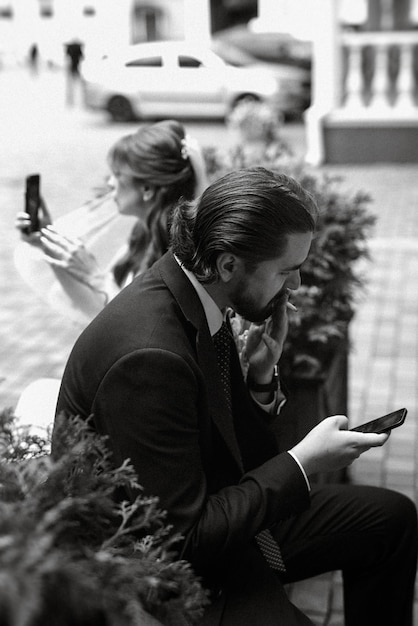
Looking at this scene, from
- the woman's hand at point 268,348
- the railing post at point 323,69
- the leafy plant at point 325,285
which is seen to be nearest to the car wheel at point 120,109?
the railing post at point 323,69

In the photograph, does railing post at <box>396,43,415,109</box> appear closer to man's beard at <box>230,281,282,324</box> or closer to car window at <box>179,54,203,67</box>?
car window at <box>179,54,203,67</box>

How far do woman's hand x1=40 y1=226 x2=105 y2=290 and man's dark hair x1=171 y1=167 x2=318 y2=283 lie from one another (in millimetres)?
1377

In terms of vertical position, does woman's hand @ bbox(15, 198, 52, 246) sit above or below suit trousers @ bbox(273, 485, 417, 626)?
above

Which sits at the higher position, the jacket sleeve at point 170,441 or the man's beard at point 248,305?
the man's beard at point 248,305

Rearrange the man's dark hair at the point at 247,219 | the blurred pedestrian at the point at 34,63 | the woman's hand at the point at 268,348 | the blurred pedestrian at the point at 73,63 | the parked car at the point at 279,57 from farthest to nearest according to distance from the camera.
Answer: the blurred pedestrian at the point at 34,63
the blurred pedestrian at the point at 73,63
the parked car at the point at 279,57
the woman's hand at the point at 268,348
the man's dark hair at the point at 247,219

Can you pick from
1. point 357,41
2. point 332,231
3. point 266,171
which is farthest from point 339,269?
point 357,41

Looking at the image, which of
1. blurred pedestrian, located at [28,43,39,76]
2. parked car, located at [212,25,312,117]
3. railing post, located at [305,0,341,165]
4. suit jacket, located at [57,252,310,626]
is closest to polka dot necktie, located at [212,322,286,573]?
suit jacket, located at [57,252,310,626]

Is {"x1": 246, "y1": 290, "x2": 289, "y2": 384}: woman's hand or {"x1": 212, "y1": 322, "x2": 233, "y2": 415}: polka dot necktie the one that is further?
{"x1": 246, "y1": 290, "x2": 289, "y2": 384}: woman's hand

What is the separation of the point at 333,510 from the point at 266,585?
47 centimetres

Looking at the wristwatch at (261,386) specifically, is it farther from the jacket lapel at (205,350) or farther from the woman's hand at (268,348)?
the jacket lapel at (205,350)

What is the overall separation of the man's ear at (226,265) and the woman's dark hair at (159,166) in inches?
52.4

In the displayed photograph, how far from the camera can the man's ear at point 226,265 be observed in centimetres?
216

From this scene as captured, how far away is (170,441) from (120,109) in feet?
49.7

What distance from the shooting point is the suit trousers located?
2.64 meters
